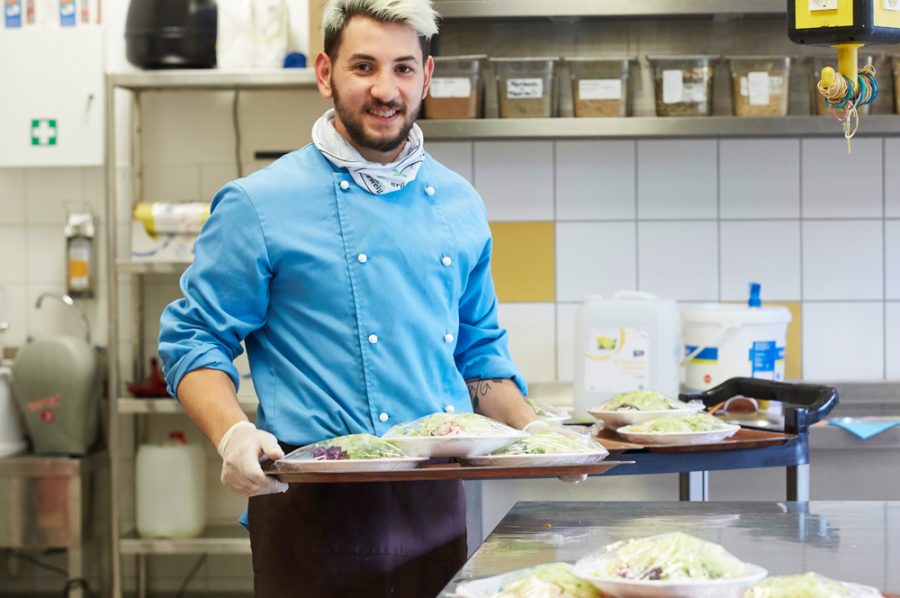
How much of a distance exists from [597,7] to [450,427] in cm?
184

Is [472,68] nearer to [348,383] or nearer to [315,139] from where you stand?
[315,139]

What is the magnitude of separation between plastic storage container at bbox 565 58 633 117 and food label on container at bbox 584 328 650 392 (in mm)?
596

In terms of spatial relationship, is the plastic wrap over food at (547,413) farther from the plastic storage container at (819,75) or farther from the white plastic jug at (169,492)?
the white plastic jug at (169,492)

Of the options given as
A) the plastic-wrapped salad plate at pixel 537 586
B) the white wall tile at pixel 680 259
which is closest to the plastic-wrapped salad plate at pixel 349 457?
the plastic-wrapped salad plate at pixel 537 586

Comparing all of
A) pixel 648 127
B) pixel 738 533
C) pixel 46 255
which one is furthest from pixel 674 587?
pixel 46 255

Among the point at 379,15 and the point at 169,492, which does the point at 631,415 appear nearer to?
the point at 379,15

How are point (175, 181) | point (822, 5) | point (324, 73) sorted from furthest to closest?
point (175, 181) < point (324, 73) < point (822, 5)

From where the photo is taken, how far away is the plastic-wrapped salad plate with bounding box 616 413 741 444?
7.38 feet

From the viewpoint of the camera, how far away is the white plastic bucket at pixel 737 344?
3184 millimetres

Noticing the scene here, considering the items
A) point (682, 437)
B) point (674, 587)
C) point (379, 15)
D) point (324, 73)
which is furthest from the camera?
point (682, 437)

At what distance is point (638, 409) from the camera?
7.86ft

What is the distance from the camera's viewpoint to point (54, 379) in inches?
143

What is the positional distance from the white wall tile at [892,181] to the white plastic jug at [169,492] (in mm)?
2203

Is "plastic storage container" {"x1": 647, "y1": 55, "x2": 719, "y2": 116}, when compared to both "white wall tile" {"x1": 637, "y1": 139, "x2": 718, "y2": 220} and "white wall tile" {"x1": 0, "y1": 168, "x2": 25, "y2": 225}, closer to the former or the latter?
"white wall tile" {"x1": 637, "y1": 139, "x2": 718, "y2": 220}
